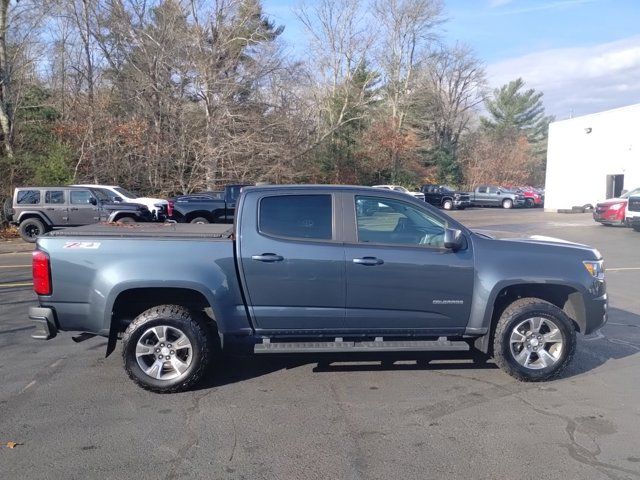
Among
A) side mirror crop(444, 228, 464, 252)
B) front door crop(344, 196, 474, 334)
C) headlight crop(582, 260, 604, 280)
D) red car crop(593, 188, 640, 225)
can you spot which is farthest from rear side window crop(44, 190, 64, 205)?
red car crop(593, 188, 640, 225)

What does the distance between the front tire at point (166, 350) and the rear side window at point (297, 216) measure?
1.11m

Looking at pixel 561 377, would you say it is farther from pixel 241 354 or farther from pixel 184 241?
pixel 184 241

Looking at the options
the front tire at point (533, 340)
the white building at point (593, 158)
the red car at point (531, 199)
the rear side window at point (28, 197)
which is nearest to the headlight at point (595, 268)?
the front tire at point (533, 340)

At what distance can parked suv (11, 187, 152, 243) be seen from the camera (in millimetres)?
17828

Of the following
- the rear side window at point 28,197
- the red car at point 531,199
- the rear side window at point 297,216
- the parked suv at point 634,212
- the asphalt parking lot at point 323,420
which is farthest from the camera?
the red car at point 531,199

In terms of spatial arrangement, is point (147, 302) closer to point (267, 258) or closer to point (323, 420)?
point (267, 258)

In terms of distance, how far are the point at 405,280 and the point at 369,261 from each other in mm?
378

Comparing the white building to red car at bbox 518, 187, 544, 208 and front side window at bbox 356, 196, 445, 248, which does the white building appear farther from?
front side window at bbox 356, 196, 445, 248

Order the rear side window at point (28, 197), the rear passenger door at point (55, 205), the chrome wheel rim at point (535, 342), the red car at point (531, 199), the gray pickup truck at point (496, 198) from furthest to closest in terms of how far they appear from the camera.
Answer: the red car at point (531, 199), the gray pickup truck at point (496, 198), the rear side window at point (28, 197), the rear passenger door at point (55, 205), the chrome wheel rim at point (535, 342)

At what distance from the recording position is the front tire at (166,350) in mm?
5137

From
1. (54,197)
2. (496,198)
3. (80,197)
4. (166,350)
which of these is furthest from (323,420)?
(496,198)

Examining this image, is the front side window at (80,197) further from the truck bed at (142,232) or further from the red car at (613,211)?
the red car at (613,211)

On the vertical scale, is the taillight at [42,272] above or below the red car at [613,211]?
above

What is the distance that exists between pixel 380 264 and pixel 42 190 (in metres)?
16.0
